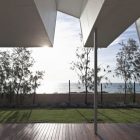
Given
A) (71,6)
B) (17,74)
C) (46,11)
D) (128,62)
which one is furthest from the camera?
(128,62)

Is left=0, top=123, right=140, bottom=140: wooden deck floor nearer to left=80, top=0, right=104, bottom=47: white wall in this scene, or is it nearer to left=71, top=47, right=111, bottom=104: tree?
left=80, top=0, right=104, bottom=47: white wall

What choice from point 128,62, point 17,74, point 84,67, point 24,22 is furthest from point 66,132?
point 128,62

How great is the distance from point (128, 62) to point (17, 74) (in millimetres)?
5857

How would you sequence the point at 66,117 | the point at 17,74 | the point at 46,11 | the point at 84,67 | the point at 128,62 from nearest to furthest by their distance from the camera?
the point at 46,11 < the point at 66,117 < the point at 17,74 < the point at 84,67 < the point at 128,62

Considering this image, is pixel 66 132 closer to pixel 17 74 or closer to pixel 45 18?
pixel 45 18

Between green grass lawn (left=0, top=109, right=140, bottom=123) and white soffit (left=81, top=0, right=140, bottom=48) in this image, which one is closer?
white soffit (left=81, top=0, right=140, bottom=48)

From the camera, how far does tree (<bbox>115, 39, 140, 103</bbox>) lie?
57.0 feet

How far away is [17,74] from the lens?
16.7 meters

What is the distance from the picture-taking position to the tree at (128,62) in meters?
17.4

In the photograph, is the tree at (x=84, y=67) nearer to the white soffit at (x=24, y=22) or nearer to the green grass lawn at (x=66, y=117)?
the green grass lawn at (x=66, y=117)

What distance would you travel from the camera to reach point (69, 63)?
684 inches

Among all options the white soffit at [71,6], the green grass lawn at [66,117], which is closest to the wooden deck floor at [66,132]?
the green grass lawn at [66,117]

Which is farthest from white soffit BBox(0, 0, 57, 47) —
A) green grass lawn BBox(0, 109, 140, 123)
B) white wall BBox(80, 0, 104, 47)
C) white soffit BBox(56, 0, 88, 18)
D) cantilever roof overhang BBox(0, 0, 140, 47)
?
green grass lawn BBox(0, 109, 140, 123)

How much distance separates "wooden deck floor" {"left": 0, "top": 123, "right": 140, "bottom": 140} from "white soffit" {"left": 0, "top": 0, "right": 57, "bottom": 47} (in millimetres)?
2602
